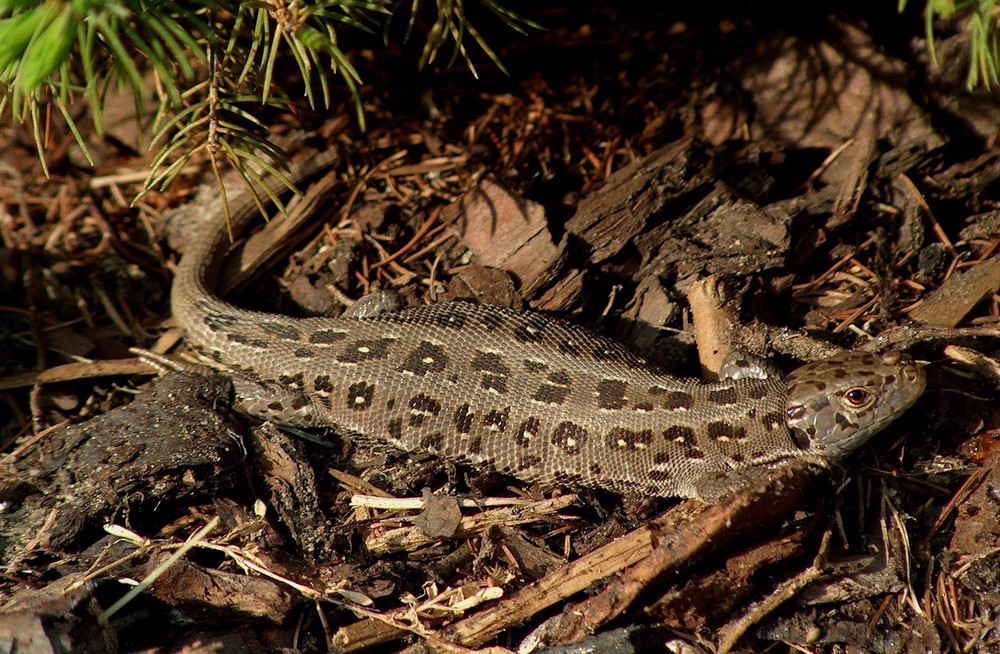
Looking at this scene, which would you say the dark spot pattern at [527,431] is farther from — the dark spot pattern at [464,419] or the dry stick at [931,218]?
the dry stick at [931,218]

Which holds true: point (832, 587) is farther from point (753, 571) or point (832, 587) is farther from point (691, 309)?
point (691, 309)

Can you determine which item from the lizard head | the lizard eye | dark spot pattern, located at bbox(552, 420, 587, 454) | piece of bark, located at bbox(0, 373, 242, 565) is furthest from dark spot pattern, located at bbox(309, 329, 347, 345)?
the lizard eye

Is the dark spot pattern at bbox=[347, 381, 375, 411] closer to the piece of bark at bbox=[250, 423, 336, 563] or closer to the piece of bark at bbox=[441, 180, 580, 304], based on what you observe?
the piece of bark at bbox=[250, 423, 336, 563]

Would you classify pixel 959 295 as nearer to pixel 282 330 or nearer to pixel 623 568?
pixel 623 568

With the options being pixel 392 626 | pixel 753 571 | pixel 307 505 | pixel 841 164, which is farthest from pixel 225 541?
pixel 841 164

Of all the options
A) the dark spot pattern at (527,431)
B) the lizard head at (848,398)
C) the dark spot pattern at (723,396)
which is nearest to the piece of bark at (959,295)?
the lizard head at (848,398)
